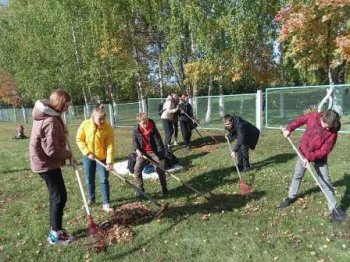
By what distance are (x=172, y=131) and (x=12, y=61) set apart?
2776 centimetres

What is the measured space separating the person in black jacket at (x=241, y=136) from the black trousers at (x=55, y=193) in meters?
4.54

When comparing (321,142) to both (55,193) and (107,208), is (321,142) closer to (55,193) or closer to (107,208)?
(107,208)

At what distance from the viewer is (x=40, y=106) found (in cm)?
588

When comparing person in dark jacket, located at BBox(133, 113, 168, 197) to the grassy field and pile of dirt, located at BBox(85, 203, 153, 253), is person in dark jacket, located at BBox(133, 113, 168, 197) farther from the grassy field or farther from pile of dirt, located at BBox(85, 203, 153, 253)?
pile of dirt, located at BBox(85, 203, 153, 253)

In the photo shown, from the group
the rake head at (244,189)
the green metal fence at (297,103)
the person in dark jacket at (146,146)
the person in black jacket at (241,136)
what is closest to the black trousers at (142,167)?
the person in dark jacket at (146,146)

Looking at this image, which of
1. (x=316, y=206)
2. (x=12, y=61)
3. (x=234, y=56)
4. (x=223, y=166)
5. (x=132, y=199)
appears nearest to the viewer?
(x=316, y=206)

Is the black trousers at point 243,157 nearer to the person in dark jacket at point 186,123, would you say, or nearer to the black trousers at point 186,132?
the person in dark jacket at point 186,123

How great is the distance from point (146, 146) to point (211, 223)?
2392mm

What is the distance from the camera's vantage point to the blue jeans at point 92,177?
7773 millimetres

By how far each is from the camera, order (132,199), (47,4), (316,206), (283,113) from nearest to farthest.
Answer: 1. (316,206)
2. (132,199)
3. (283,113)
4. (47,4)

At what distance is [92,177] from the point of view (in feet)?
26.8

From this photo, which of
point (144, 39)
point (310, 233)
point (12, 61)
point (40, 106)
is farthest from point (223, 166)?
point (12, 61)

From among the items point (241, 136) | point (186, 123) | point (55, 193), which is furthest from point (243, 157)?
point (55, 193)

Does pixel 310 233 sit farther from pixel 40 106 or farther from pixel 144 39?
pixel 144 39
